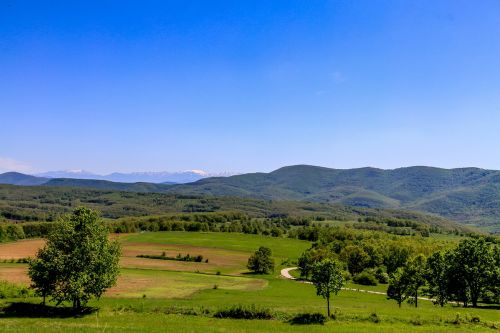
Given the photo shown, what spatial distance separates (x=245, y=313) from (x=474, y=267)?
4775 centimetres

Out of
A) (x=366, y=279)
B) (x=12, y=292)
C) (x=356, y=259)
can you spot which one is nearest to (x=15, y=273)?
(x=12, y=292)

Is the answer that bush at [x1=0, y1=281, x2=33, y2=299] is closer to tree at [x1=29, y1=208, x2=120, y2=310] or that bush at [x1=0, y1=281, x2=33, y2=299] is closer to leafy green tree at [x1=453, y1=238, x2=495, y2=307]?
tree at [x1=29, y1=208, x2=120, y2=310]

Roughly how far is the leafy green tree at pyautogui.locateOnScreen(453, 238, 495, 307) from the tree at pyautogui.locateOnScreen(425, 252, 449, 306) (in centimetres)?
221

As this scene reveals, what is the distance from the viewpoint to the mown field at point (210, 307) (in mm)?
46031

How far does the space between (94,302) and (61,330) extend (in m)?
23.8

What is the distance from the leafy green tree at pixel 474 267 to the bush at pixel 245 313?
44.2m

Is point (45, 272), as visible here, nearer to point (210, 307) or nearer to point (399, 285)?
point (210, 307)

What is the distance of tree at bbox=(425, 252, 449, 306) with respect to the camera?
7850 cm

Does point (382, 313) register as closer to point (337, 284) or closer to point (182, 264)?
point (337, 284)

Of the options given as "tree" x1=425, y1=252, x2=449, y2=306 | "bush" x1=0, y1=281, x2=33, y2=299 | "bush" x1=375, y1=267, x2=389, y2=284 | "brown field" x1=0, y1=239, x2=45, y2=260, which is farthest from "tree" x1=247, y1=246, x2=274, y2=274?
"bush" x1=0, y1=281, x2=33, y2=299

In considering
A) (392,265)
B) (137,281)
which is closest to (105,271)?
(137,281)

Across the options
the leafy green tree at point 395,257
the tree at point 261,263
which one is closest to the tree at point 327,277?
the tree at point 261,263

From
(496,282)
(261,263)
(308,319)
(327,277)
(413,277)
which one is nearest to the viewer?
(308,319)

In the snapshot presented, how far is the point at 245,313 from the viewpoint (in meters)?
52.7
